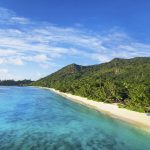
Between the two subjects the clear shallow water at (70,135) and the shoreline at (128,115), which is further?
the shoreline at (128,115)

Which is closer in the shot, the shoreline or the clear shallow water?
the clear shallow water

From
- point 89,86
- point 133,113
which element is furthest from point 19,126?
point 89,86

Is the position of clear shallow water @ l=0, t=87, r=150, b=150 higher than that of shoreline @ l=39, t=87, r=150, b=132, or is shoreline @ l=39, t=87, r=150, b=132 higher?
shoreline @ l=39, t=87, r=150, b=132

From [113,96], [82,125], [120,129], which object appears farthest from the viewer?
[113,96]

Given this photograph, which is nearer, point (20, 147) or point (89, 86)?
point (20, 147)

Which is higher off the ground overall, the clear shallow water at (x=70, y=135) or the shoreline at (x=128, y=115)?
the shoreline at (x=128, y=115)

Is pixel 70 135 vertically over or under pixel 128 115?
under

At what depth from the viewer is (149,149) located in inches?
1639

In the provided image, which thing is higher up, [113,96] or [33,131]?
[113,96]

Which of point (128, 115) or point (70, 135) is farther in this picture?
point (128, 115)

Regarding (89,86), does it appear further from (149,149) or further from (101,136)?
(149,149)

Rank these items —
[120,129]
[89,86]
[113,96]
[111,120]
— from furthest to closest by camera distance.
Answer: [89,86] < [113,96] < [111,120] < [120,129]

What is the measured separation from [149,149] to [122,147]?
12.9 ft

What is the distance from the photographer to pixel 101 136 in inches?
1941
